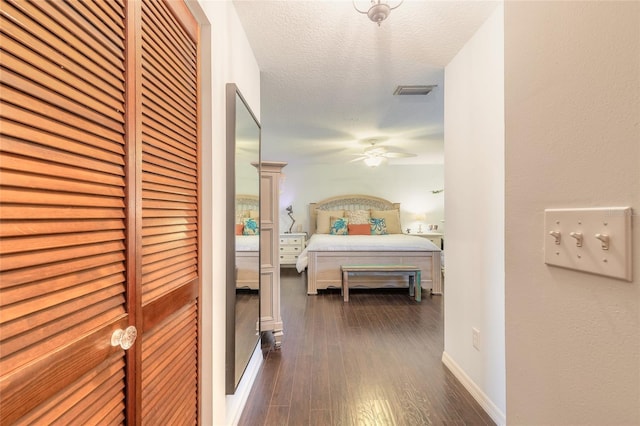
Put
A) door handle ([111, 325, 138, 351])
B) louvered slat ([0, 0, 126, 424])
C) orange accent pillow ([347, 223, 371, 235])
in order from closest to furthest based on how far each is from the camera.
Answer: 1. louvered slat ([0, 0, 126, 424])
2. door handle ([111, 325, 138, 351])
3. orange accent pillow ([347, 223, 371, 235])

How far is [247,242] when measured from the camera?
1.81 metres

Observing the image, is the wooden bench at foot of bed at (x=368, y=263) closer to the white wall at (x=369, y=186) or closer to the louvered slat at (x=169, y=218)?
the white wall at (x=369, y=186)

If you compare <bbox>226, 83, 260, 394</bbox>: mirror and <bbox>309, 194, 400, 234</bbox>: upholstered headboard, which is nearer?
<bbox>226, 83, 260, 394</bbox>: mirror

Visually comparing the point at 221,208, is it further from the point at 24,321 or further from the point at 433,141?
the point at 433,141

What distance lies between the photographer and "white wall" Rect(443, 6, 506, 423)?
1.67 meters

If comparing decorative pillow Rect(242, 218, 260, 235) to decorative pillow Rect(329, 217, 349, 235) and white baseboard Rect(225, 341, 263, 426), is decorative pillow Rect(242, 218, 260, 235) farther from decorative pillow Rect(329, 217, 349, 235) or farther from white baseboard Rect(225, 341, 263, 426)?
decorative pillow Rect(329, 217, 349, 235)

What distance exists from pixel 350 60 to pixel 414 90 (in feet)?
2.82

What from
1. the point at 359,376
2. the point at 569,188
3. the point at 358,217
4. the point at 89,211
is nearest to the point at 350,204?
the point at 358,217

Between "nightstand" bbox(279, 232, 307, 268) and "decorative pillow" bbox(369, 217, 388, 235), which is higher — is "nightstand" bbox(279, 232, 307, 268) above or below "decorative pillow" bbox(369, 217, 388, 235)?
below

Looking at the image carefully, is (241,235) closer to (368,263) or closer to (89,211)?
(89,211)

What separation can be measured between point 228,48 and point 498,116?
5.16 feet

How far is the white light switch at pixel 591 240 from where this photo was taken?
0.51 metres

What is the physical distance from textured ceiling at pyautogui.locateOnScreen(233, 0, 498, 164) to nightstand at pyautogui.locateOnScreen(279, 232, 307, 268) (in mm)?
2688

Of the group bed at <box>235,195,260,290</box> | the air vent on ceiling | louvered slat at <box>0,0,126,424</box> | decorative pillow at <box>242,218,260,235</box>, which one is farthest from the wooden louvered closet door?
the air vent on ceiling
